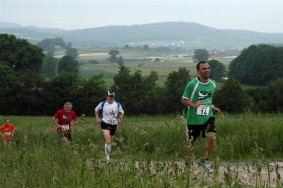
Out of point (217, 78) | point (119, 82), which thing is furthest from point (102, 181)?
point (217, 78)

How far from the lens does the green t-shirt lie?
7906mm

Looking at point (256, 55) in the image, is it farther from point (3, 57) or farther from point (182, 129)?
point (182, 129)

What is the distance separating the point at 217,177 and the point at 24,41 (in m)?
71.1

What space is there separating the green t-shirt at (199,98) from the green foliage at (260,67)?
278 ft

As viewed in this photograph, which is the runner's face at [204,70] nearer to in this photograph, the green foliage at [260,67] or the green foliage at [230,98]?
the green foliage at [230,98]

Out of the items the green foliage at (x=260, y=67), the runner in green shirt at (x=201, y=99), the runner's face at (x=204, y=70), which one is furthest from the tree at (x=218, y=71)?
the runner's face at (x=204, y=70)

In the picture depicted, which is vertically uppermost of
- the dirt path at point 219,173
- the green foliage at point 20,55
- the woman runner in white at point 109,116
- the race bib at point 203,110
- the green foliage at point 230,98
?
the dirt path at point 219,173

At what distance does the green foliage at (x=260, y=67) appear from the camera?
93500 millimetres

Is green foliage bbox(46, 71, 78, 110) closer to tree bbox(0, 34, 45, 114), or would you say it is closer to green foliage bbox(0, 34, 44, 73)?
tree bbox(0, 34, 45, 114)

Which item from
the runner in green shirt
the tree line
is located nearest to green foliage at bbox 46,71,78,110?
the tree line

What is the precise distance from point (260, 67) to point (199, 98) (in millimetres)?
91782

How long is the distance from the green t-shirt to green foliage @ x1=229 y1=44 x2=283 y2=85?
8480cm

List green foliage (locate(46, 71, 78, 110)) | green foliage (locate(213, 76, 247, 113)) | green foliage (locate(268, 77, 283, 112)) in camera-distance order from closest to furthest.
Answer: green foliage (locate(268, 77, 283, 112)), green foliage (locate(213, 76, 247, 113)), green foliage (locate(46, 71, 78, 110))

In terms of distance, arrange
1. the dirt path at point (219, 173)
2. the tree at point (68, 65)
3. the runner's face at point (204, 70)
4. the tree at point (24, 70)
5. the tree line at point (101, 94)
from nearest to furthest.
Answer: the dirt path at point (219, 173)
the runner's face at point (204, 70)
the tree line at point (101, 94)
the tree at point (24, 70)
the tree at point (68, 65)
